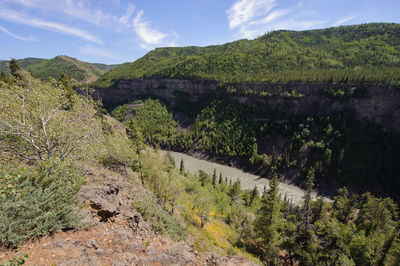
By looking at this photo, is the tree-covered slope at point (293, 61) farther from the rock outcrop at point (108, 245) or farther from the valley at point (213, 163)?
the rock outcrop at point (108, 245)

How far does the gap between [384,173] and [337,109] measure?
29.3 meters

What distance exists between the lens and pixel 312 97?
8069cm

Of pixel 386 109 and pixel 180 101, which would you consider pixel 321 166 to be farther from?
pixel 180 101

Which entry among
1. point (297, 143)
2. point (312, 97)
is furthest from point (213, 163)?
point (312, 97)

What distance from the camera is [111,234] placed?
9.60 m

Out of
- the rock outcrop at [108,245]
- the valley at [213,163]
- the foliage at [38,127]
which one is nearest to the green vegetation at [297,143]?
the valley at [213,163]

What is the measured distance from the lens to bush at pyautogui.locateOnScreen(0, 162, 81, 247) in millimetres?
6355

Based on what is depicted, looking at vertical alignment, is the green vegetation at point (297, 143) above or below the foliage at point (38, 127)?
below

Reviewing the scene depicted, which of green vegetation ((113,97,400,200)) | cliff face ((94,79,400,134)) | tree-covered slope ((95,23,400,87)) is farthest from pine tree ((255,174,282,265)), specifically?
tree-covered slope ((95,23,400,87))

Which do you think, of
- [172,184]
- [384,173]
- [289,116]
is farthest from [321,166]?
[172,184]

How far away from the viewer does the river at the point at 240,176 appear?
199 ft

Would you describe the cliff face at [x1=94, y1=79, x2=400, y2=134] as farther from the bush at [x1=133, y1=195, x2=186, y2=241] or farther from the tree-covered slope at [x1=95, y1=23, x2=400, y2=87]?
the bush at [x1=133, y1=195, x2=186, y2=241]

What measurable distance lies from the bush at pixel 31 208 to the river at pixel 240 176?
59.9 meters

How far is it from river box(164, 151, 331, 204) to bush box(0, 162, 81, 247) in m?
59.9
